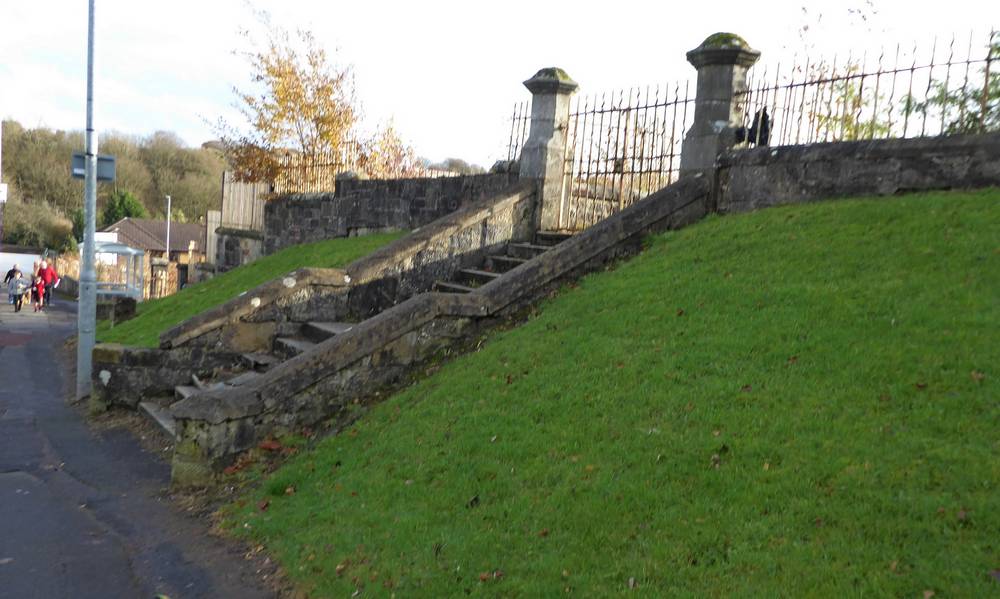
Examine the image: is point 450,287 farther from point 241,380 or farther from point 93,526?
Answer: point 93,526

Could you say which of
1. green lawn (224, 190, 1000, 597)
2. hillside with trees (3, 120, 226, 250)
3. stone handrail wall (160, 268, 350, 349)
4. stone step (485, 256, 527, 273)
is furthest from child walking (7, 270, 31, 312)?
hillside with trees (3, 120, 226, 250)

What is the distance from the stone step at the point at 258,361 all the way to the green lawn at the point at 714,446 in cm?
263

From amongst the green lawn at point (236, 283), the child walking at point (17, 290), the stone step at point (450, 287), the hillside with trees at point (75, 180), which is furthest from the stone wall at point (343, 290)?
the hillside with trees at point (75, 180)

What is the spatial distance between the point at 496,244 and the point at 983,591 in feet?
27.5

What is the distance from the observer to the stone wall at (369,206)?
1332 cm

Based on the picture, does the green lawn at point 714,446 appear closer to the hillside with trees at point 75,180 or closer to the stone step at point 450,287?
the stone step at point 450,287

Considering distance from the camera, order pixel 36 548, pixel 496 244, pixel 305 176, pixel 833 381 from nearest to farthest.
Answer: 1. pixel 833 381
2. pixel 36 548
3. pixel 496 244
4. pixel 305 176

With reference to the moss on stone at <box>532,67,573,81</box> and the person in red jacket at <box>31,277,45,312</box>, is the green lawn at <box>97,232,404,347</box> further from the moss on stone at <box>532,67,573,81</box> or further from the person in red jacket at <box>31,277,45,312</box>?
the person in red jacket at <box>31,277,45,312</box>

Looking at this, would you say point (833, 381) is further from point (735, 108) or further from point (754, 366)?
point (735, 108)

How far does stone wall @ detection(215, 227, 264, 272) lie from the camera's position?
20.9 m

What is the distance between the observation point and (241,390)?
22.9 feet

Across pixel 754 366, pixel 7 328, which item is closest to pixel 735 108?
pixel 754 366

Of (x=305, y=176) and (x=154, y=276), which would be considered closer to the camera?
(x=305, y=176)

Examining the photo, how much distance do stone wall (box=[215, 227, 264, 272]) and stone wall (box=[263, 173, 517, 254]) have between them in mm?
804
